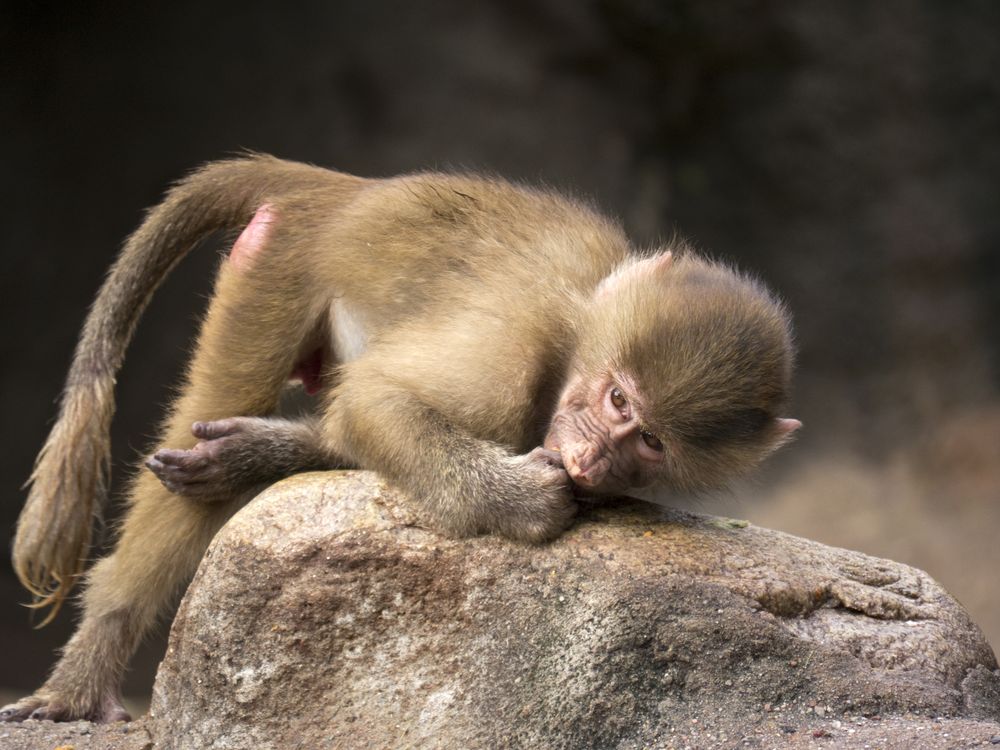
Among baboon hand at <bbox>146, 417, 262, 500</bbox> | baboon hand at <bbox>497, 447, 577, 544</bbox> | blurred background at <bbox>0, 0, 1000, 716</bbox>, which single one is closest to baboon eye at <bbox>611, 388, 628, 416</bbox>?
baboon hand at <bbox>497, 447, 577, 544</bbox>

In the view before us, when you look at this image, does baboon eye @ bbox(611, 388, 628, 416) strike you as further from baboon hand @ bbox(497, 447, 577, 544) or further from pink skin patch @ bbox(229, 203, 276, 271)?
pink skin patch @ bbox(229, 203, 276, 271)

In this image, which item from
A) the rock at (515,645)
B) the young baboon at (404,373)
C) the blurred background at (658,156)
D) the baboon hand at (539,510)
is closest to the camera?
the rock at (515,645)

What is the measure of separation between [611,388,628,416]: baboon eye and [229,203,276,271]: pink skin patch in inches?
57.0

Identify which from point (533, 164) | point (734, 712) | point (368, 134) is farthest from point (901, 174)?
point (734, 712)

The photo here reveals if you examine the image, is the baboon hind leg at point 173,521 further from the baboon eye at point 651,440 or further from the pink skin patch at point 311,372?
the baboon eye at point 651,440

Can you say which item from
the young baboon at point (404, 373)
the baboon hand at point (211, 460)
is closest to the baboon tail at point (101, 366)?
the young baboon at point (404, 373)

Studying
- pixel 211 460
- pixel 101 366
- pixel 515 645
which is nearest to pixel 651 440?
pixel 515 645

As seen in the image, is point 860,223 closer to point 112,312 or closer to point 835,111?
point 835,111

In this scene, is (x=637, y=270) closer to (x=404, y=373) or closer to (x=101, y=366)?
(x=404, y=373)

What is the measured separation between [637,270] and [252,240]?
1419mm

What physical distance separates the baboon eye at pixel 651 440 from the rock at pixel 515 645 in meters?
0.23

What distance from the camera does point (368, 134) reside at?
960 cm

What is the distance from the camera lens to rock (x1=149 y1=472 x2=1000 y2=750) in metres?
3.14

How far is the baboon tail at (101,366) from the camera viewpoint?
4266 mm
